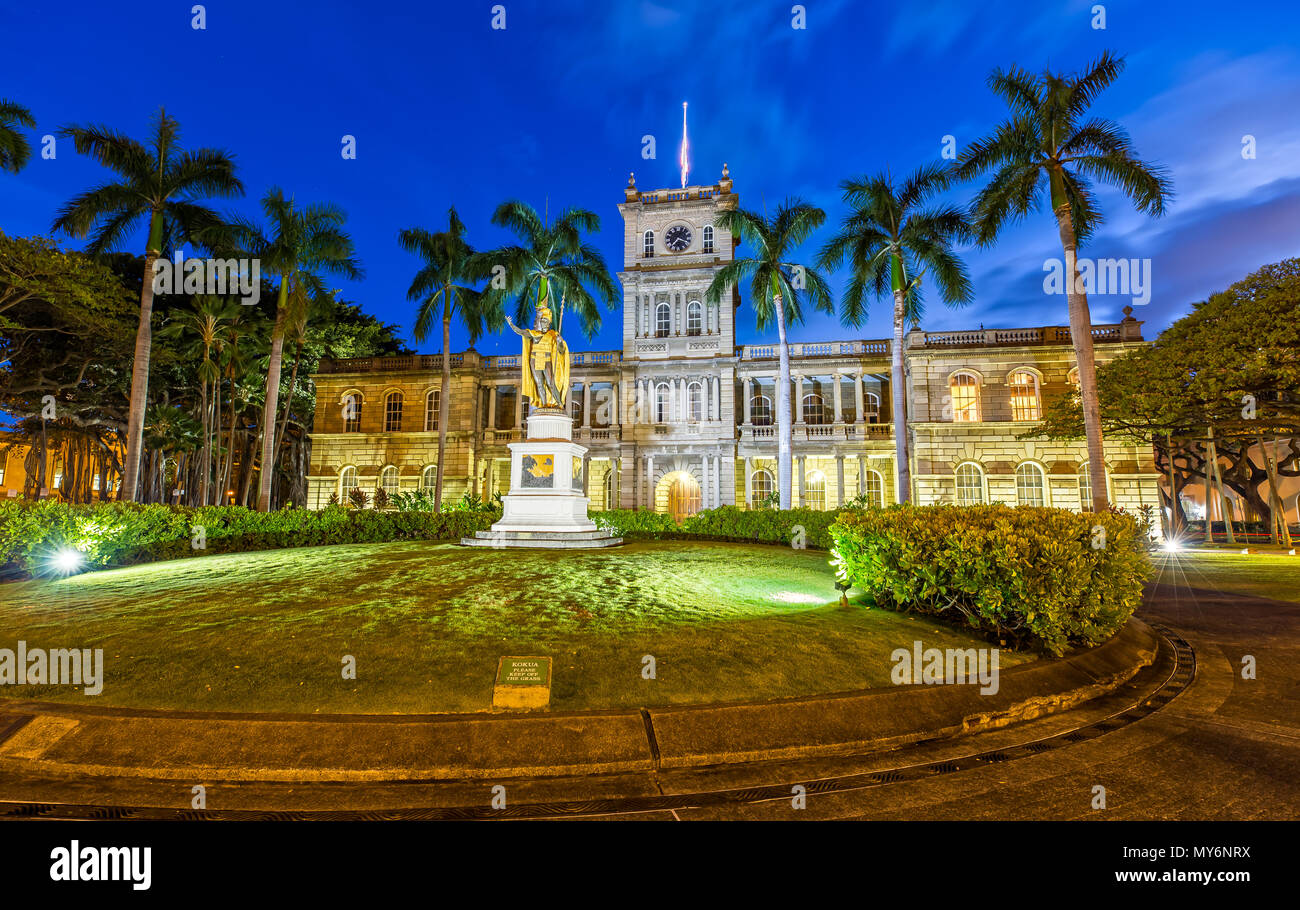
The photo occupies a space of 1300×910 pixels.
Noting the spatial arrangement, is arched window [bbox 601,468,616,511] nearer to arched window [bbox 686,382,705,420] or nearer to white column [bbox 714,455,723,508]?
arched window [bbox 686,382,705,420]

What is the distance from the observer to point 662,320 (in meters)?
31.0

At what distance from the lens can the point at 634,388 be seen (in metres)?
30.5

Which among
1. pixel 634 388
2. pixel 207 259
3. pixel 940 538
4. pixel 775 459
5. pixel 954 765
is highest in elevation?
pixel 207 259

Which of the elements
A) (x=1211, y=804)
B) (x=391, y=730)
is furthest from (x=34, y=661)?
(x=1211, y=804)

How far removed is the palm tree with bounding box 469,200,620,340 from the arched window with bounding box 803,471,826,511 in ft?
46.8

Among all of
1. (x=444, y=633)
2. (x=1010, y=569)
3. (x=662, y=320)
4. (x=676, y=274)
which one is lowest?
(x=444, y=633)

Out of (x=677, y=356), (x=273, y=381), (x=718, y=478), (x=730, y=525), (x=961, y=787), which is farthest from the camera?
(x=677, y=356)

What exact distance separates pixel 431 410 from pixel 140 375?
54.2ft

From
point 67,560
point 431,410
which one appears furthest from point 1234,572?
point 431,410

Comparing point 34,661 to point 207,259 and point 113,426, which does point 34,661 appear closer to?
point 207,259

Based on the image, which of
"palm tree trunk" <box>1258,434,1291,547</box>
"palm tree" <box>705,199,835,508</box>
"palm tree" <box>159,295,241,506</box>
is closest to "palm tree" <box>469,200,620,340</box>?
"palm tree" <box>705,199,835,508</box>

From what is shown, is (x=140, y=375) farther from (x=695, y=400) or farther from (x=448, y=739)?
(x=695, y=400)

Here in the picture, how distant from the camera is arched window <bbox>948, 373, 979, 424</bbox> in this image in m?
27.6
